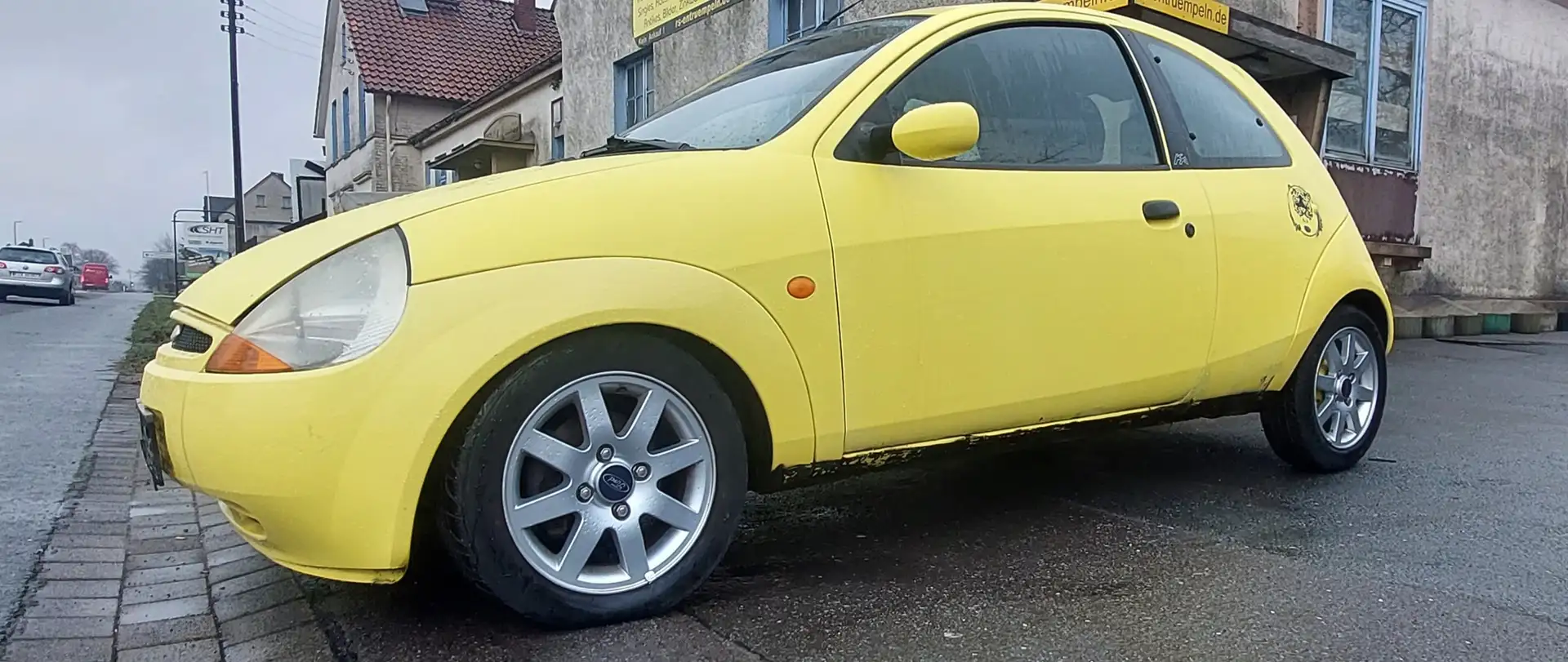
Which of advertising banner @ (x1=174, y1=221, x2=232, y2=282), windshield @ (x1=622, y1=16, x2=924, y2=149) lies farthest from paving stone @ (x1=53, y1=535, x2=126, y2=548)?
advertising banner @ (x1=174, y1=221, x2=232, y2=282)

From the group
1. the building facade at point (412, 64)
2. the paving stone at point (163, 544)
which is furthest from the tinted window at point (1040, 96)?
the building facade at point (412, 64)

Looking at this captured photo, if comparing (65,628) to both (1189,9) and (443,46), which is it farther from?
(443,46)

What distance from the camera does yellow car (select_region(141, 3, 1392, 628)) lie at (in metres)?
2.13

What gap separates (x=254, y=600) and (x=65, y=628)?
410 mm

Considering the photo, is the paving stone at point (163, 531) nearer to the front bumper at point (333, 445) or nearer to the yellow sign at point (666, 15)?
the front bumper at point (333, 445)

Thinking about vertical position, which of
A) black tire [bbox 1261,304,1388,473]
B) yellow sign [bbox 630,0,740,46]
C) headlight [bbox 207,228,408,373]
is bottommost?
black tire [bbox 1261,304,1388,473]

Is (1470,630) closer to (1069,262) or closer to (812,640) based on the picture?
(1069,262)

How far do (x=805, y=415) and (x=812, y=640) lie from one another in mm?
539

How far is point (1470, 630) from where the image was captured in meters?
2.36

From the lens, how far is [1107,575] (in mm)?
2736

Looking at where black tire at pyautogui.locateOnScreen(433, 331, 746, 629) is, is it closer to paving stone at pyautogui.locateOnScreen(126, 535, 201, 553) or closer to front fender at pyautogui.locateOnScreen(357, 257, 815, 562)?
front fender at pyautogui.locateOnScreen(357, 257, 815, 562)

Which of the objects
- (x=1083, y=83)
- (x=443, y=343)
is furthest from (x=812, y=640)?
(x=1083, y=83)

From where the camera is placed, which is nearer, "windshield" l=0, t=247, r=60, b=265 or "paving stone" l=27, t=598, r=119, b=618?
"paving stone" l=27, t=598, r=119, b=618

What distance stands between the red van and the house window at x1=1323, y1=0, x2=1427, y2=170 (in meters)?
59.9
